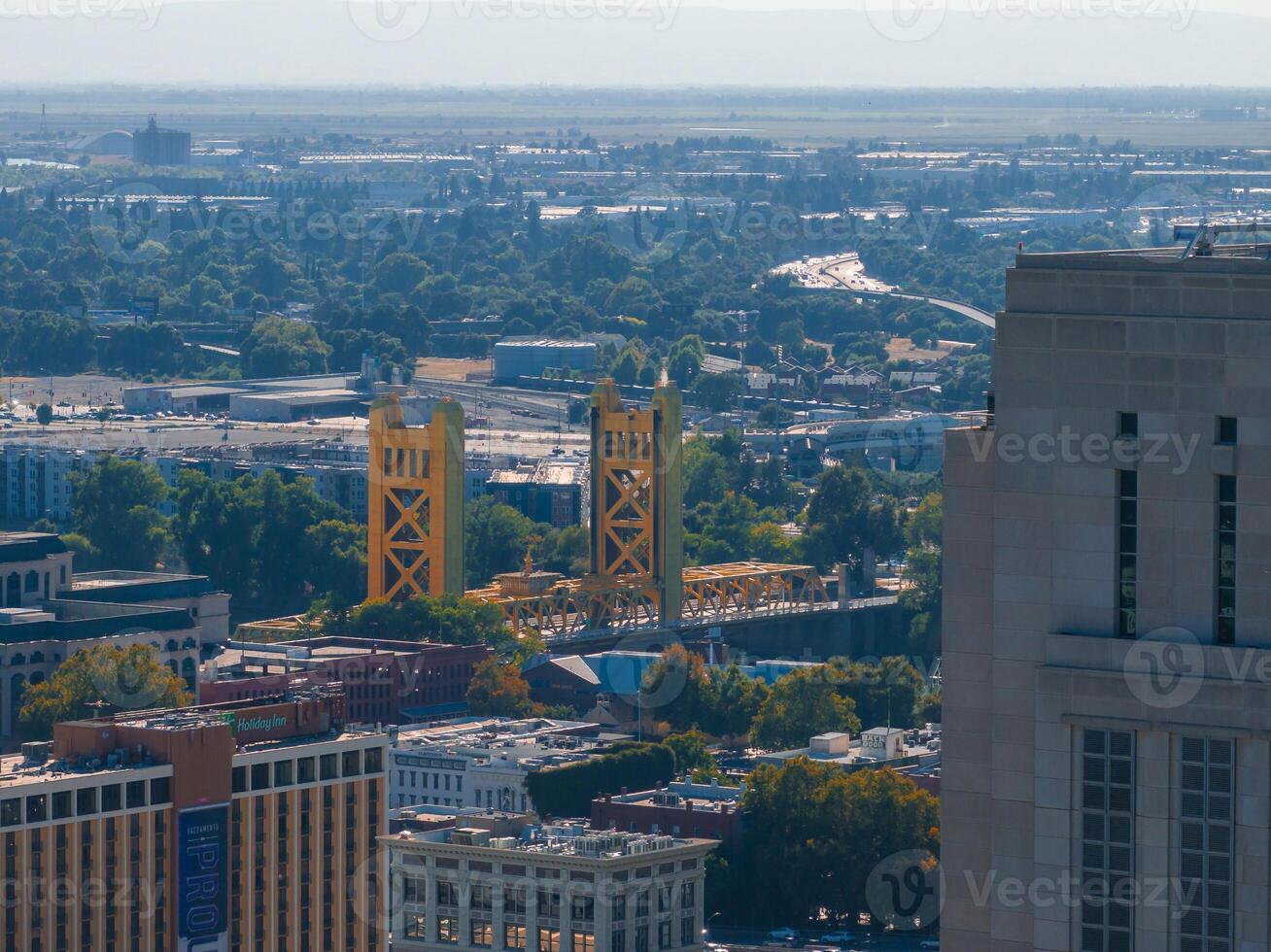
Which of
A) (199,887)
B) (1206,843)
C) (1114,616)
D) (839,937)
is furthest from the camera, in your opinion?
(839,937)

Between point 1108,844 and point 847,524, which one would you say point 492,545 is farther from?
point 1108,844

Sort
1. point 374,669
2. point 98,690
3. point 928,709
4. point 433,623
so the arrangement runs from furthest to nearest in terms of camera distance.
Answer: point 433,623 → point 374,669 → point 928,709 → point 98,690

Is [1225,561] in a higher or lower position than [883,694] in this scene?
higher

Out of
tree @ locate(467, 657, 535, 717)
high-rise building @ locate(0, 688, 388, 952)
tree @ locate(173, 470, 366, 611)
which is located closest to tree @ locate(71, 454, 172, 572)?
tree @ locate(173, 470, 366, 611)

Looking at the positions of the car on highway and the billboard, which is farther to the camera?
the car on highway

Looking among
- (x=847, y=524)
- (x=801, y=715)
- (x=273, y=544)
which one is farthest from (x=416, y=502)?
(x=847, y=524)

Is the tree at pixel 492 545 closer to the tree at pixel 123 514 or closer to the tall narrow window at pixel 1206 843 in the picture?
the tree at pixel 123 514

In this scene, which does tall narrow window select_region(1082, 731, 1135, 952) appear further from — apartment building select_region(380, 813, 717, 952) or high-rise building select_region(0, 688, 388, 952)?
apartment building select_region(380, 813, 717, 952)

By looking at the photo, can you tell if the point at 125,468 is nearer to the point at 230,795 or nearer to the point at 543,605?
the point at 543,605
